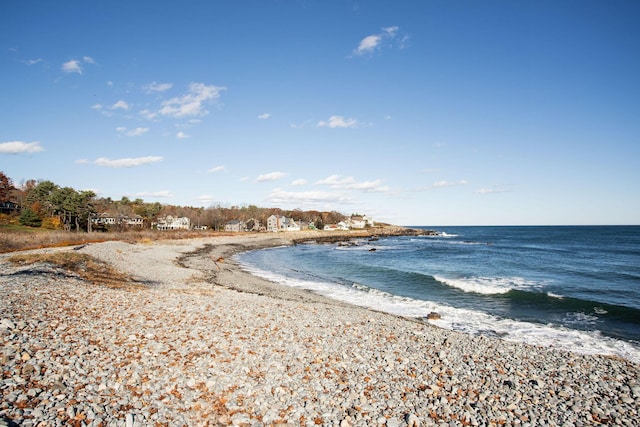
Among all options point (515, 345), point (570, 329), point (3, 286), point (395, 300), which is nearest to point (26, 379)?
point (3, 286)

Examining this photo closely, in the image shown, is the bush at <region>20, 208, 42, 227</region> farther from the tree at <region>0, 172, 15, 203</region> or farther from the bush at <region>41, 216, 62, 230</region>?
the tree at <region>0, 172, 15, 203</region>

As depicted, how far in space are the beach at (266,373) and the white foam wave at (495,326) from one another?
2593 millimetres

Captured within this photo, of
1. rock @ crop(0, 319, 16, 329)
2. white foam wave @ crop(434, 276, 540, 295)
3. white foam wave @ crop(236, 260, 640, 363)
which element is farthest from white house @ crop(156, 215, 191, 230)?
rock @ crop(0, 319, 16, 329)

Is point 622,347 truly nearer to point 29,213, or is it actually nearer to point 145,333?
point 145,333

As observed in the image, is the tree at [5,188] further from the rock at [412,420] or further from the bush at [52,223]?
the rock at [412,420]

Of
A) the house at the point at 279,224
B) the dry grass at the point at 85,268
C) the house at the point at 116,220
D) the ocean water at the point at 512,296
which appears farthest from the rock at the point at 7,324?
the house at the point at 279,224

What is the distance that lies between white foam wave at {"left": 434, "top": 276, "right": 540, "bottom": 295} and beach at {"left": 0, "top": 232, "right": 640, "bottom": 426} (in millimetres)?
15075

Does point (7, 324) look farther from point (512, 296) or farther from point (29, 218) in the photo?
point (29, 218)

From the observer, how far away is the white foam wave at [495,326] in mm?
15289

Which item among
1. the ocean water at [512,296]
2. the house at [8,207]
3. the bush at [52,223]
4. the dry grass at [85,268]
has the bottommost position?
the ocean water at [512,296]

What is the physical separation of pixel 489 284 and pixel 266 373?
Answer: 2723cm

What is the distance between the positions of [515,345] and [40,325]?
1707 cm

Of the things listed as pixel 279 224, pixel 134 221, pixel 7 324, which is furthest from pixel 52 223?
pixel 7 324

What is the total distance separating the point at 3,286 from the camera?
14828 millimetres
